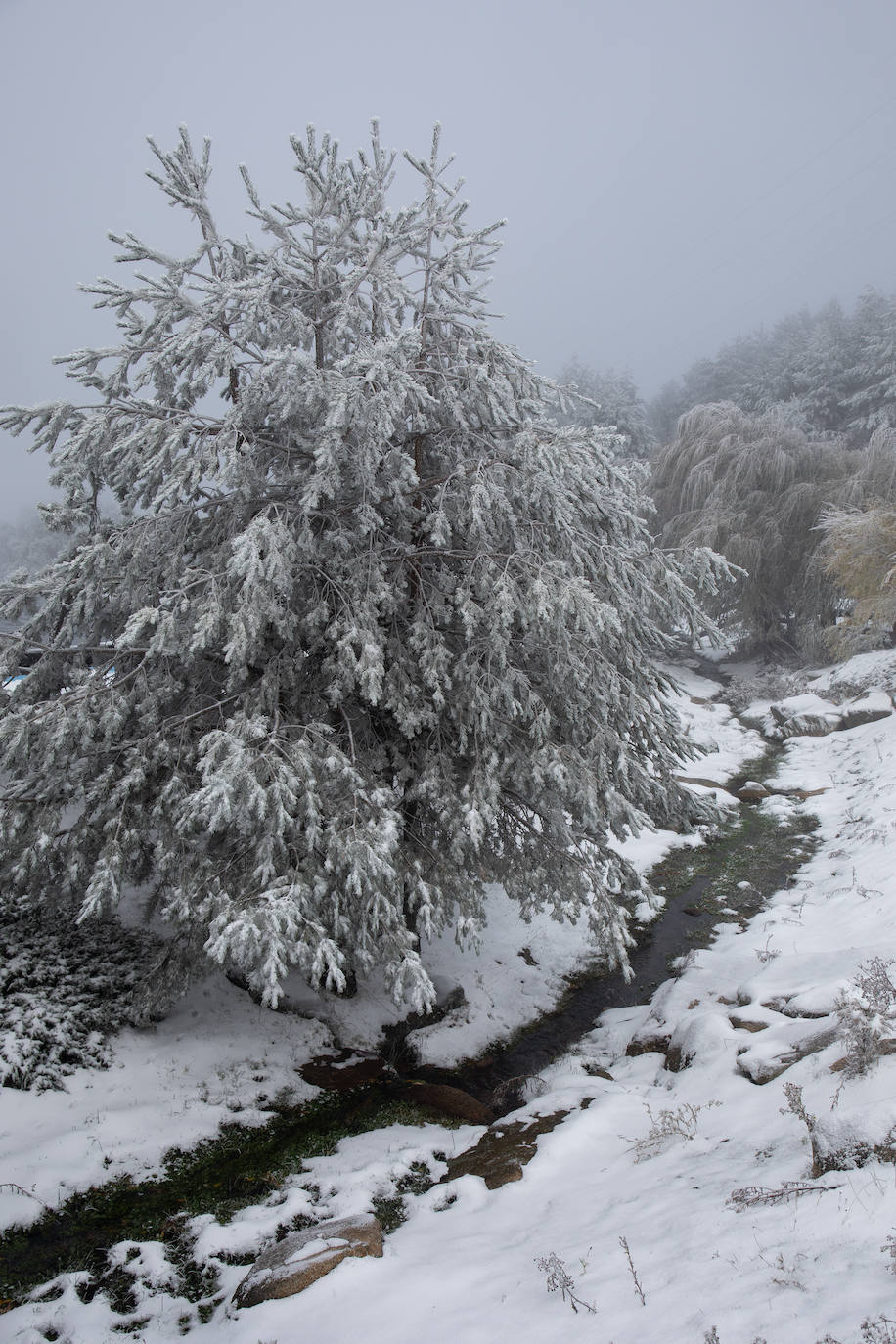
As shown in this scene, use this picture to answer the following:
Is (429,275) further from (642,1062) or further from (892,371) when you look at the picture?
(892,371)

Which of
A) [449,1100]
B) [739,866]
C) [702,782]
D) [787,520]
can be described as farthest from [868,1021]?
[787,520]

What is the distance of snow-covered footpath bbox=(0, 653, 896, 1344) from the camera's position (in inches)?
118

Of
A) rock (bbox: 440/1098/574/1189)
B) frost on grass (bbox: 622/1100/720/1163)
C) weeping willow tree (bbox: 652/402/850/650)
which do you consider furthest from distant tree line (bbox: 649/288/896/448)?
rock (bbox: 440/1098/574/1189)

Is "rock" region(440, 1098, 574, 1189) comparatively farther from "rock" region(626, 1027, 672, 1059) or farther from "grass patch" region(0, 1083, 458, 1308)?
"rock" region(626, 1027, 672, 1059)

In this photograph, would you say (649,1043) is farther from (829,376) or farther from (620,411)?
(829,376)

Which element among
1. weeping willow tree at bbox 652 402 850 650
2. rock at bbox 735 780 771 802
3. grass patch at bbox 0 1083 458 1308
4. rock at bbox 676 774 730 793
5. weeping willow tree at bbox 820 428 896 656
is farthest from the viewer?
weeping willow tree at bbox 652 402 850 650

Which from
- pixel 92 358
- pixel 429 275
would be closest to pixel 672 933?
pixel 429 275

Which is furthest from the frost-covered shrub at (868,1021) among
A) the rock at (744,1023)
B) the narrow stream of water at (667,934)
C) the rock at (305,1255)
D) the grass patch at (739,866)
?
the grass patch at (739,866)

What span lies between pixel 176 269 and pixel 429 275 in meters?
2.36

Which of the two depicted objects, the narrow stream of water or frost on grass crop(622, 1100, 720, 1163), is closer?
frost on grass crop(622, 1100, 720, 1163)

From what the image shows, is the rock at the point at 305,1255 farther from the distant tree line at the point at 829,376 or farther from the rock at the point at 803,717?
the distant tree line at the point at 829,376

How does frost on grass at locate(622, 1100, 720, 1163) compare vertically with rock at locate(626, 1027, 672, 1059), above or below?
above

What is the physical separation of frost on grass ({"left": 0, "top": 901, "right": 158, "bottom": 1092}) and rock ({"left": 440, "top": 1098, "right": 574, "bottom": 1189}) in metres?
3.25

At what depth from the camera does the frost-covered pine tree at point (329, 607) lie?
5.47 m
